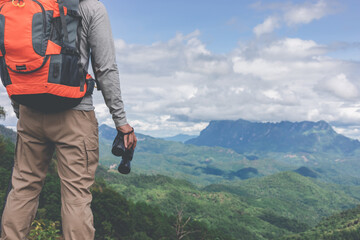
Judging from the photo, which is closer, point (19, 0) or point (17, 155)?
point (19, 0)

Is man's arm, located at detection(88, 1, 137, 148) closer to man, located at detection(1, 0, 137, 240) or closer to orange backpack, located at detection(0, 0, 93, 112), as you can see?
man, located at detection(1, 0, 137, 240)

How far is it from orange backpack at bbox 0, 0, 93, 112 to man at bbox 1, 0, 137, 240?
0.17 meters

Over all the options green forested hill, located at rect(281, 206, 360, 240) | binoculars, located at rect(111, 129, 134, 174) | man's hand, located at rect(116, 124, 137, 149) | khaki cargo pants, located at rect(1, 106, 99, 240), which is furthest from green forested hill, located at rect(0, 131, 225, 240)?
green forested hill, located at rect(281, 206, 360, 240)

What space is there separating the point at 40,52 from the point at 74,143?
77 centimetres

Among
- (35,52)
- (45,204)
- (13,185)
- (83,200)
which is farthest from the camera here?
(45,204)

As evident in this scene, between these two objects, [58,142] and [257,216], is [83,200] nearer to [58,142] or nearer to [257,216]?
[58,142]

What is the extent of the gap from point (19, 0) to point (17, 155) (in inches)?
53.8

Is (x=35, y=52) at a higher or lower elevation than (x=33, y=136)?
higher

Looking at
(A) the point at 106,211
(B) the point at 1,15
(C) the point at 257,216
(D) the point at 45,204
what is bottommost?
(C) the point at 257,216

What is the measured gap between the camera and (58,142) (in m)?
2.53

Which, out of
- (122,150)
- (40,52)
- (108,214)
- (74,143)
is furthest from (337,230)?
(40,52)

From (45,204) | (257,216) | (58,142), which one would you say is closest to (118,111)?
(58,142)

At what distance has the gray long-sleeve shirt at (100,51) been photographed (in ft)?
8.30

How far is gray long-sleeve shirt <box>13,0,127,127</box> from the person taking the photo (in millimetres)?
2529
